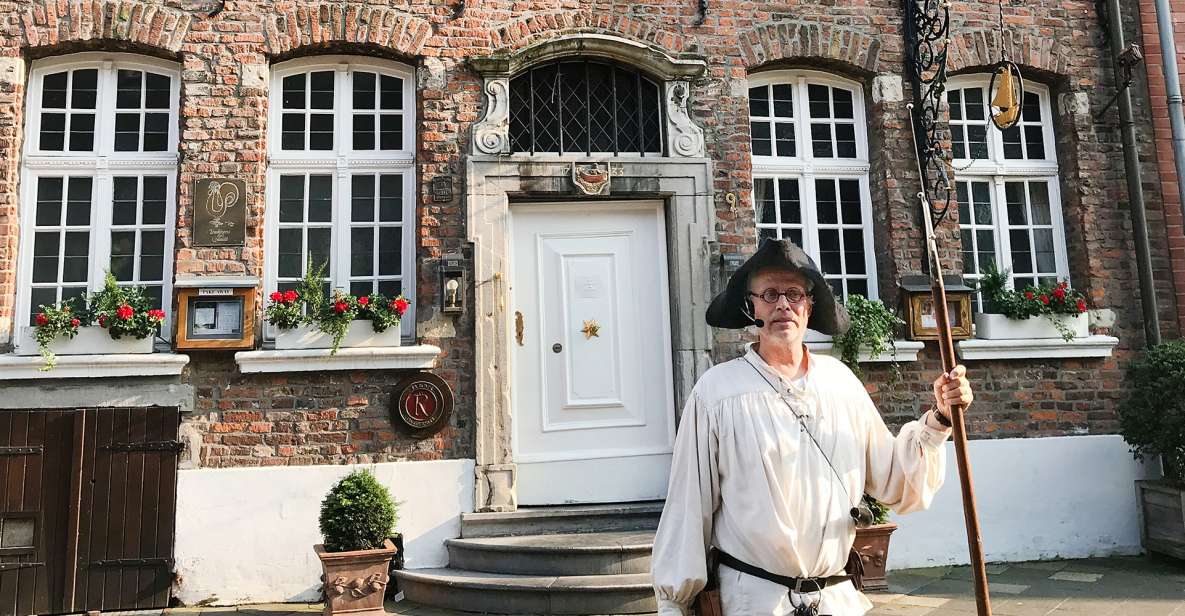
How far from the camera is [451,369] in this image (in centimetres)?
607

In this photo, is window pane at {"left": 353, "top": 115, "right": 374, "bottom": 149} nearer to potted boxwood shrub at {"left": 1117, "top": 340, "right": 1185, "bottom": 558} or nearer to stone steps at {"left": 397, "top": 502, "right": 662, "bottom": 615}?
stone steps at {"left": 397, "top": 502, "right": 662, "bottom": 615}

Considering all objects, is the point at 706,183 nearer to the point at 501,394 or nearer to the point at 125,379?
the point at 501,394

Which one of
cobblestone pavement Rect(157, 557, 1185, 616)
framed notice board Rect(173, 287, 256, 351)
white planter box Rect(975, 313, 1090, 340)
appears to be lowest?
cobblestone pavement Rect(157, 557, 1185, 616)

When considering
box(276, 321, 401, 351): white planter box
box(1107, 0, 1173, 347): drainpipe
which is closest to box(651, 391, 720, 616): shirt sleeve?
box(276, 321, 401, 351): white planter box

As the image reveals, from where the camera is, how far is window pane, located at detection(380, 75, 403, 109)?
6570mm

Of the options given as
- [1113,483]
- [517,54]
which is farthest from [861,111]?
[1113,483]

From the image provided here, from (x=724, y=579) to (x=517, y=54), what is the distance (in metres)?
4.93

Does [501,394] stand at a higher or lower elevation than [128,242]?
lower

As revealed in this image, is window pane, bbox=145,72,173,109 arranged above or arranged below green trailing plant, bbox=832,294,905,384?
above

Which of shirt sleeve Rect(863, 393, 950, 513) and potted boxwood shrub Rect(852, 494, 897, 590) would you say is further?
potted boxwood shrub Rect(852, 494, 897, 590)

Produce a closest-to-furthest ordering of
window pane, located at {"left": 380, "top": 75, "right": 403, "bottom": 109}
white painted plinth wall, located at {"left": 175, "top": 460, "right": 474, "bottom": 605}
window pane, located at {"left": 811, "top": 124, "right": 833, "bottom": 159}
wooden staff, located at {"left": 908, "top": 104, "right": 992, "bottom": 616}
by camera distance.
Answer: wooden staff, located at {"left": 908, "top": 104, "right": 992, "bottom": 616} < white painted plinth wall, located at {"left": 175, "top": 460, "right": 474, "bottom": 605} < window pane, located at {"left": 380, "top": 75, "right": 403, "bottom": 109} < window pane, located at {"left": 811, "top": 124, "right": 833, "bottom": 159}

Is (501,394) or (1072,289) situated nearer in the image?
(501,394)

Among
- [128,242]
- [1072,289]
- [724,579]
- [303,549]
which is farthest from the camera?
[1072,289]

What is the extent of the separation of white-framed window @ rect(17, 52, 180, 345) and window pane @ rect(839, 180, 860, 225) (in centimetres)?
538
